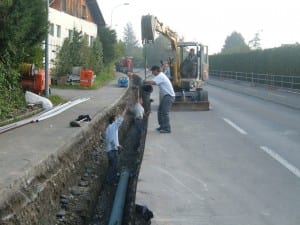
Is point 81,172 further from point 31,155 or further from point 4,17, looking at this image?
point 4,17

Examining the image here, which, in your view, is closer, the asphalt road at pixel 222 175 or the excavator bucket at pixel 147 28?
the asphalt road at pixel 222 175

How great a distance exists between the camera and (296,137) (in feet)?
41.0

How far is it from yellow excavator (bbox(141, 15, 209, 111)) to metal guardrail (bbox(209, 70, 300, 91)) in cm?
1435

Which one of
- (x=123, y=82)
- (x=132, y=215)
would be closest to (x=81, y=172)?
(x=132, y=215)

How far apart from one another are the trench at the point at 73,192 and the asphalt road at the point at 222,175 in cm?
45

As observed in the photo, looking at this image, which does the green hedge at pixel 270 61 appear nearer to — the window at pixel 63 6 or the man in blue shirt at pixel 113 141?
the window at pixel 63 6

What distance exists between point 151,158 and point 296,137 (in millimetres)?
4677

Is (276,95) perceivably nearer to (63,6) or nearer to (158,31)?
(158,31)

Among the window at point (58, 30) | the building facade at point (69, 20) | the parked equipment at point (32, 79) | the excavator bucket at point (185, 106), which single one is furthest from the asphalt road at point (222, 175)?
the window at point (58, 30)

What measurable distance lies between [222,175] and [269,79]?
34014mm

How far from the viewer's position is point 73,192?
9438 mm

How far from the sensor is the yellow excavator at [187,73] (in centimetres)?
1927

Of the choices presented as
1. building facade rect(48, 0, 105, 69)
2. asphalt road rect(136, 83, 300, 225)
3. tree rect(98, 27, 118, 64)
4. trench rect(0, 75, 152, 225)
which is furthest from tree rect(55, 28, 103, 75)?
tree rect(98, 27, 118, 64)

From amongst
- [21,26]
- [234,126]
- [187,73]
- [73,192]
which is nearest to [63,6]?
[187,73]
